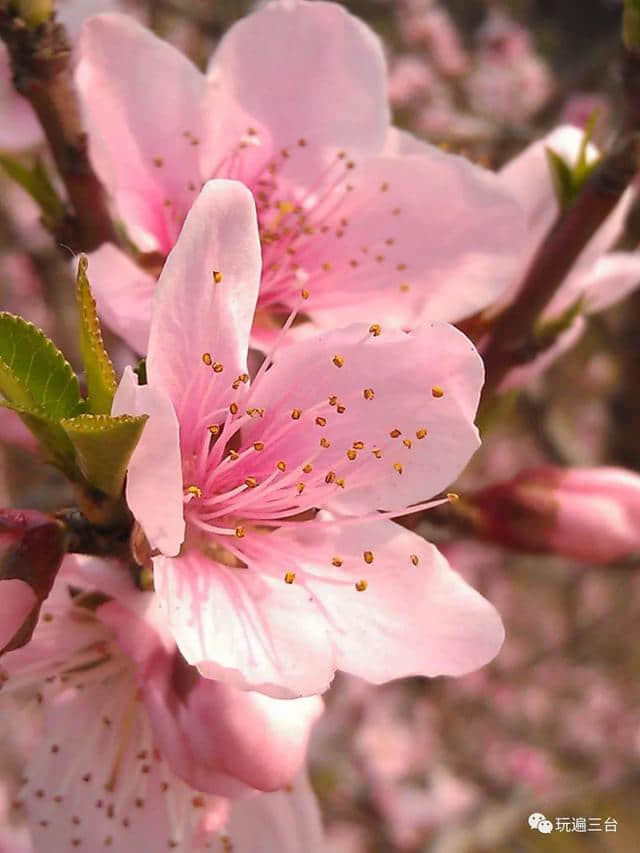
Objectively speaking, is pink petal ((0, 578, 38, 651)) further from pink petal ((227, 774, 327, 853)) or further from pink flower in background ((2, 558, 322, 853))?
pink petal ((227, 774, 327, 853))

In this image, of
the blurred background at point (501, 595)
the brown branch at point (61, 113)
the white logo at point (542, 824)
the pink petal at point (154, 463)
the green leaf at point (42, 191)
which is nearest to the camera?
the pink petal at point (154, 463)

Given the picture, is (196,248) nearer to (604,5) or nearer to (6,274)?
(6,274)

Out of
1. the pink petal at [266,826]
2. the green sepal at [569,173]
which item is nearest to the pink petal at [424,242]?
the green sepal at [569,173]

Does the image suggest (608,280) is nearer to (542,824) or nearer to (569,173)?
(569,173)

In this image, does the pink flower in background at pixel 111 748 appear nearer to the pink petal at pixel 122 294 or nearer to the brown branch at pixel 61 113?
the pink petal at pixel 122 294

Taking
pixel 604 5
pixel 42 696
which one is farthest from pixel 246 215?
pixel 604 5

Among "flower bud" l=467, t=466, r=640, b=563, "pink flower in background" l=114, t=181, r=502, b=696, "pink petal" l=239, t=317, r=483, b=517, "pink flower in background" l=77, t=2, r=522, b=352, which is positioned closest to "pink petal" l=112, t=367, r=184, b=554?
"pink flower in background" l=114, t=181, r=502, b=696
